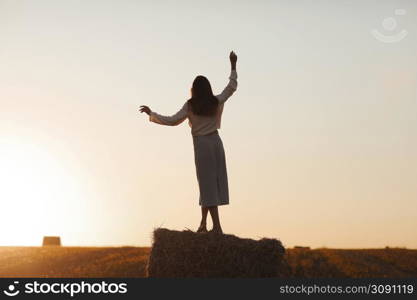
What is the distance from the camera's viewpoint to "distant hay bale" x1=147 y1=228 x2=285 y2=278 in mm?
9508

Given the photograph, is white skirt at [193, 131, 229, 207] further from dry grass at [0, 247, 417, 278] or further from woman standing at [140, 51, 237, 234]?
dry grass at [0, 247, 417, 278]

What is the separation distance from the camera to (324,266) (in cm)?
1335

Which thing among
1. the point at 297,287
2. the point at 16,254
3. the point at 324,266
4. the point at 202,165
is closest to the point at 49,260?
the point at 16,254

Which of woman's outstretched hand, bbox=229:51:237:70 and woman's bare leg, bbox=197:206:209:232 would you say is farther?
woman's outstretched hand, bbox=229:51:237:70

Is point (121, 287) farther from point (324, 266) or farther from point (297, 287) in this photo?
point (324, 266)

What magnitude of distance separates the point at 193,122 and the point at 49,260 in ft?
24.4

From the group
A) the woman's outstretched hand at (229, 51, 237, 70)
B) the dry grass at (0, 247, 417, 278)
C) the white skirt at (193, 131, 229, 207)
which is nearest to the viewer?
the white skirt at (193, 131, 229, 207)

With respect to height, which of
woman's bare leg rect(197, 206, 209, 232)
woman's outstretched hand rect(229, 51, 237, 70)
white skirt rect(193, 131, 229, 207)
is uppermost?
woman's outstretched hand rect(229, 51, 237, 70)

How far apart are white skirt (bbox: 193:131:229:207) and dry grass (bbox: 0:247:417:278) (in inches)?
104

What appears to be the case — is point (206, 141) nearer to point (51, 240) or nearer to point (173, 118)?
point (173, 118)

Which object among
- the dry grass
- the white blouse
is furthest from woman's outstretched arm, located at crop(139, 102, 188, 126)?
the dry grass

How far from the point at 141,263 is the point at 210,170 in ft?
13.5

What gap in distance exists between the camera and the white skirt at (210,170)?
1038 centimetres

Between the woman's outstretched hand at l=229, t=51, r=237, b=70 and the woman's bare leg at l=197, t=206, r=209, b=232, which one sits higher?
the woman's outstretched hand at l=229, t=51, r=237, b=70
